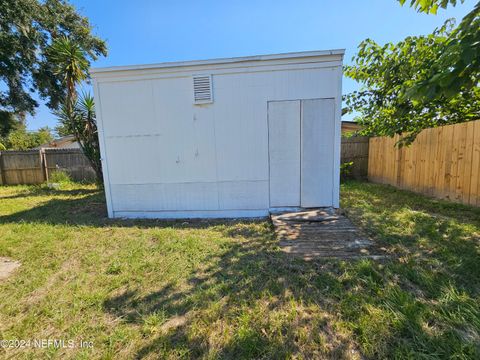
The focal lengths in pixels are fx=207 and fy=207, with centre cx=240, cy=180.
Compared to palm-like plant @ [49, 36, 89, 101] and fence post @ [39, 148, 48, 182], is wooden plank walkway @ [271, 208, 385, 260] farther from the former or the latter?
fence post @ [39, 148, 48, 182]

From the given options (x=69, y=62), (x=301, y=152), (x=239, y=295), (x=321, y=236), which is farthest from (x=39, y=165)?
(x=321, y=236)

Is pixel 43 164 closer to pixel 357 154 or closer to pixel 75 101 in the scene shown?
pixel 75 101

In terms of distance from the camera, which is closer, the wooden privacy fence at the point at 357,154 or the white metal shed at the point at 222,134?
the white metal shed at the point at 222,134

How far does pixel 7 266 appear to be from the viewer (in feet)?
8.54

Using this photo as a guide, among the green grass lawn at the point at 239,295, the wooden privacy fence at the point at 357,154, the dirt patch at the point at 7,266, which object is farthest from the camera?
the wooden privacy fence at the point at 357,154

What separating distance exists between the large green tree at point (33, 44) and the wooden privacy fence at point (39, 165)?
3082 millimetres

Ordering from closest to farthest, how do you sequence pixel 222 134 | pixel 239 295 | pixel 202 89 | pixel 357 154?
pixel 239 295 → pixel 202 89 → pixel 222 134 → pixel 357 154

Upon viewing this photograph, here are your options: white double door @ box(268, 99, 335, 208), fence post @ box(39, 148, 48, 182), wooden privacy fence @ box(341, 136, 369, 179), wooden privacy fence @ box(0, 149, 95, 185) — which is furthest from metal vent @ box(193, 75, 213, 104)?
fence post @ box(39, 148, 48, 182)

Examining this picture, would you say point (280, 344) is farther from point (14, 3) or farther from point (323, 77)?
point (14, 3)

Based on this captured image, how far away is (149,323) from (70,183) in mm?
9194

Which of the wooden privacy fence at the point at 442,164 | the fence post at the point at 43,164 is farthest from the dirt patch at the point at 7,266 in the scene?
the fence post at the point at 43,164

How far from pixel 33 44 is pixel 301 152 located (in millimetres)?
12602

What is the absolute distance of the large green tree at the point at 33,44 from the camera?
330 inches

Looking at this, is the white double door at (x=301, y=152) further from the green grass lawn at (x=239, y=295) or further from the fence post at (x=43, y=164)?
the fence post at (x=43, y=164)
